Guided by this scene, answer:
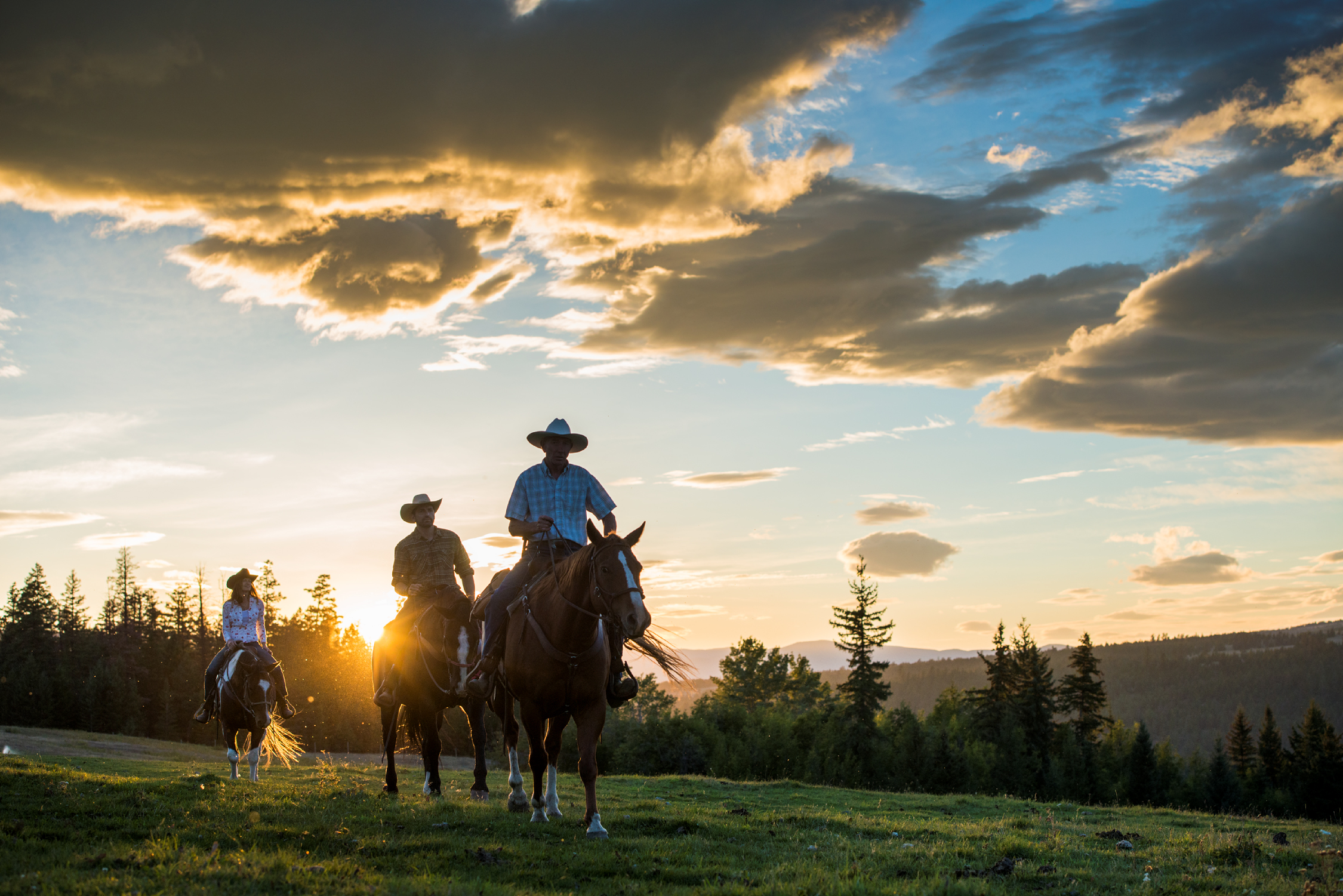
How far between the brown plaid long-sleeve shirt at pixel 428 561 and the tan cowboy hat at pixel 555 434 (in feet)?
9.87

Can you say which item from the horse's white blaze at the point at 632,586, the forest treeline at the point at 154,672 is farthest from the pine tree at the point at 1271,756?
the horse's white blaze at the point at 632,586

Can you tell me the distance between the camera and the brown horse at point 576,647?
32.9 feet

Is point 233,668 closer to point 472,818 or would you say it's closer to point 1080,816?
point 472,818

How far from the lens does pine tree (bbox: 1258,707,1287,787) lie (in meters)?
94.3

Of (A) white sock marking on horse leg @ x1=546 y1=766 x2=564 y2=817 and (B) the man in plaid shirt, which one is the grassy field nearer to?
(A) white sock marking on horse leg @ x1=546 y1=766 x2=564 y2=817

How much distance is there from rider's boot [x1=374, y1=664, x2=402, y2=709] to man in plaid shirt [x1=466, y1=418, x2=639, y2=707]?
2370 millimetres

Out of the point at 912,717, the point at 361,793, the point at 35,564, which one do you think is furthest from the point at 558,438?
the point at 35,564

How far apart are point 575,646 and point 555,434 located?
300 cm

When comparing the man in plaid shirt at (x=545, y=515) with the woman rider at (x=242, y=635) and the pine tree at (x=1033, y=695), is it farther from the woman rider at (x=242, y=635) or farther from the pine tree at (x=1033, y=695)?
the pine tree at (x=1033, y=695)

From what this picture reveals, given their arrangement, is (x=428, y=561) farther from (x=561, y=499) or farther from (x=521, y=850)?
(x=521, y=850)

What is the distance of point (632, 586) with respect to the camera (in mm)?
9781

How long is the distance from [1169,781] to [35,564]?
110259mm

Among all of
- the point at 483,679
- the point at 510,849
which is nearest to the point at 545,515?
the point at 483,679

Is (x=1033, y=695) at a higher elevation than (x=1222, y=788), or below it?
higher
